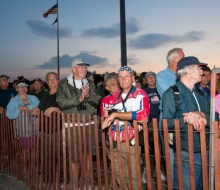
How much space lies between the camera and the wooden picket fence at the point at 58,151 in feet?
10.8

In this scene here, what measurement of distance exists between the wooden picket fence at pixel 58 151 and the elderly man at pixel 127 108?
0.15 metres

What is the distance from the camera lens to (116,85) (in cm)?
452

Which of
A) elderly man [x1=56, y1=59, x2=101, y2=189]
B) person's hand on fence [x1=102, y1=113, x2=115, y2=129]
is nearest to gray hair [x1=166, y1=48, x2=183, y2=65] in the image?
elderly man [x1=56, y1=59, x2=101, y2=189]

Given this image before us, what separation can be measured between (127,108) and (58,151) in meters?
1.43

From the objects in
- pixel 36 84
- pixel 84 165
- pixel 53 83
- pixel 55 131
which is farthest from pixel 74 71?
pixel 36 84

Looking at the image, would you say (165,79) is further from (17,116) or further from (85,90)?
(17,116)

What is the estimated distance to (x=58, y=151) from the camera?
427 cm

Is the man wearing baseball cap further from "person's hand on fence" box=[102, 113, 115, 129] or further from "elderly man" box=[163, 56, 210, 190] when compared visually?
"elderly man" box=[163, 56, 210, 190]

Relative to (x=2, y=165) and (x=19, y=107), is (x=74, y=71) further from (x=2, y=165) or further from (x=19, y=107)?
(x=2, y=165)

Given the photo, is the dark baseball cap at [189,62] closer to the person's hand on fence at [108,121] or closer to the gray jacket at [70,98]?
the person's hand on fence at [108,121]

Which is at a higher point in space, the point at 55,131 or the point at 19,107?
the point at 19,107

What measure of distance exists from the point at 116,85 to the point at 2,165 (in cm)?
341

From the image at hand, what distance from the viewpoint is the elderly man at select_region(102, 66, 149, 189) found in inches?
132

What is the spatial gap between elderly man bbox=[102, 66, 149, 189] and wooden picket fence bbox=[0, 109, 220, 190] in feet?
0.48
